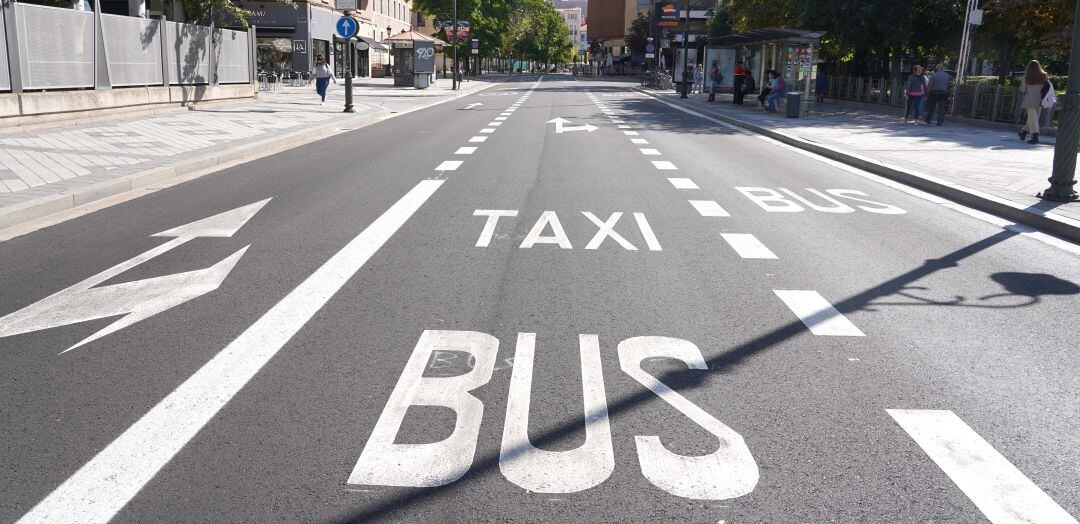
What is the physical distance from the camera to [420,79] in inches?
1902

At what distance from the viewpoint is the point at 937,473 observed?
3.32 m

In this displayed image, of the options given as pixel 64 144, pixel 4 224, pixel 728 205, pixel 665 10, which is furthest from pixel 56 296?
pixel 665 10

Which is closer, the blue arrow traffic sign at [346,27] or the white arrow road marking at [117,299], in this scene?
the white arrow road marking at [117,299]

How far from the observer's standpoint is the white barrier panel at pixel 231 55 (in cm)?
2718

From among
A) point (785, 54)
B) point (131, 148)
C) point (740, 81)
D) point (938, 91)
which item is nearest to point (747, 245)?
point (131, 148)

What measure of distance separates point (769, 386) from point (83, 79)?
19250mm

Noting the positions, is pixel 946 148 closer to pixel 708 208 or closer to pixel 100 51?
pixel 708 208

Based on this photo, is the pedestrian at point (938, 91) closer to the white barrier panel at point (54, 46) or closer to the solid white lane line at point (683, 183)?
the solid white lane line at point (683, 183)

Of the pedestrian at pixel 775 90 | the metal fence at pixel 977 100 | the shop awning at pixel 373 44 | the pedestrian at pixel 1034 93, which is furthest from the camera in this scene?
the shop awning at pixel 373 44

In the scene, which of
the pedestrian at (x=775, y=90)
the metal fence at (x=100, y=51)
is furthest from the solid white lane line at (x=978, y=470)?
the pedestrian at (x=775, y=90)

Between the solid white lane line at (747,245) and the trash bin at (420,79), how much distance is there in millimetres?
41951

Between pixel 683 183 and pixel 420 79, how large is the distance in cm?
3875

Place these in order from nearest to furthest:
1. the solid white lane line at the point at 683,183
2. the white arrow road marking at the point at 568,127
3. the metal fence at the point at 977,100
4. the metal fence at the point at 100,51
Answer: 1. the solid white lane line at the point at 683,183
2. the metal fence at the point at 100,51
3. the white arrow road marking at the point at 568,127
4. the metal fence at the point at 977,100

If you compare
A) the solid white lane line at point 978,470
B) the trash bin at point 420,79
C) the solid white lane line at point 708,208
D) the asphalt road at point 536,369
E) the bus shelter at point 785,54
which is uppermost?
the bus shelter at point 785,54
